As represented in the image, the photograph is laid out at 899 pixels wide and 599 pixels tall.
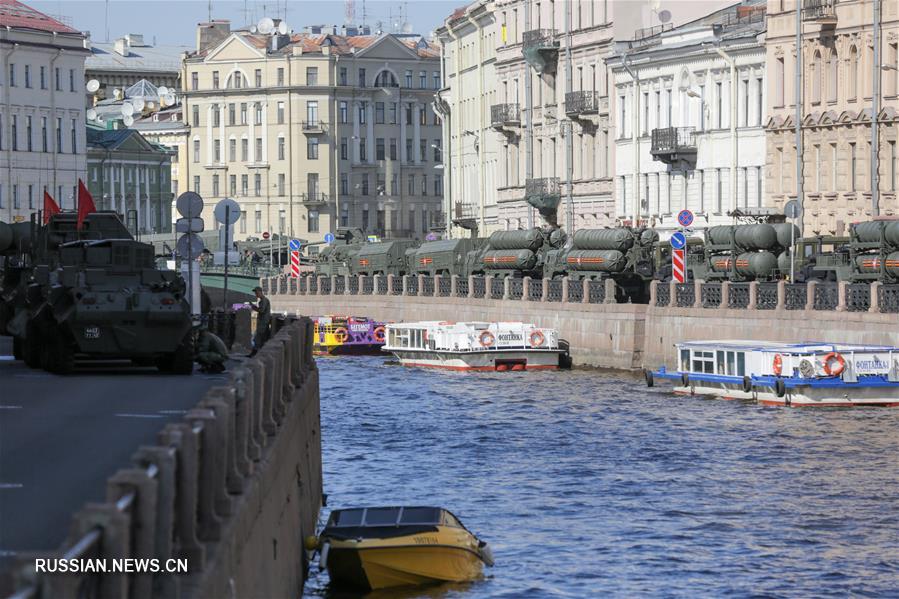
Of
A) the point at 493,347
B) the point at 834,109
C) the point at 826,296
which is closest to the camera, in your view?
the point at 826,296

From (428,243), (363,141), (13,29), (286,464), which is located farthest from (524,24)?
(286,464)

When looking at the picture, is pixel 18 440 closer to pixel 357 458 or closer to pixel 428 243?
pixel 357 458

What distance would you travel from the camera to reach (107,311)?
27.9 meters

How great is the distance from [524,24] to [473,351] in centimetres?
3905

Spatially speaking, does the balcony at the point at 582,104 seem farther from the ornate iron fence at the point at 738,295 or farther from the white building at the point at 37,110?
the ornate iron fence at the point at 738,295

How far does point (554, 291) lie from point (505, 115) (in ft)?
111

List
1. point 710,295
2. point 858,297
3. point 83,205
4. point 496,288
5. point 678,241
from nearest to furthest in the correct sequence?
point 83,205 → point 858,297 → point 710,295 → point 678,241 → point 496,288

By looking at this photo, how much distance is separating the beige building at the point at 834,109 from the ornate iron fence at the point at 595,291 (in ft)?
29.3

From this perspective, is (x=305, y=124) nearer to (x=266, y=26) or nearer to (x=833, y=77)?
(x=266, y=26)

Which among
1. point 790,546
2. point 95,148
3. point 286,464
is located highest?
point 95,148

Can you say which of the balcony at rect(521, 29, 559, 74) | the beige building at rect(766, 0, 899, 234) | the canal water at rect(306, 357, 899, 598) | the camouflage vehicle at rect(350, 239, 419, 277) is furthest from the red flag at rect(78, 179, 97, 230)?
the balcony at rect(521, 29, 559, 74)

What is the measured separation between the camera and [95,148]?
134250 mm

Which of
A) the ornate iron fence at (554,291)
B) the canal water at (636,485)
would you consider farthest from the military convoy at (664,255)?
the canal water at (636,485)

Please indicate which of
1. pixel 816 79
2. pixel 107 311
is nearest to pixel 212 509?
pixel 107 311
